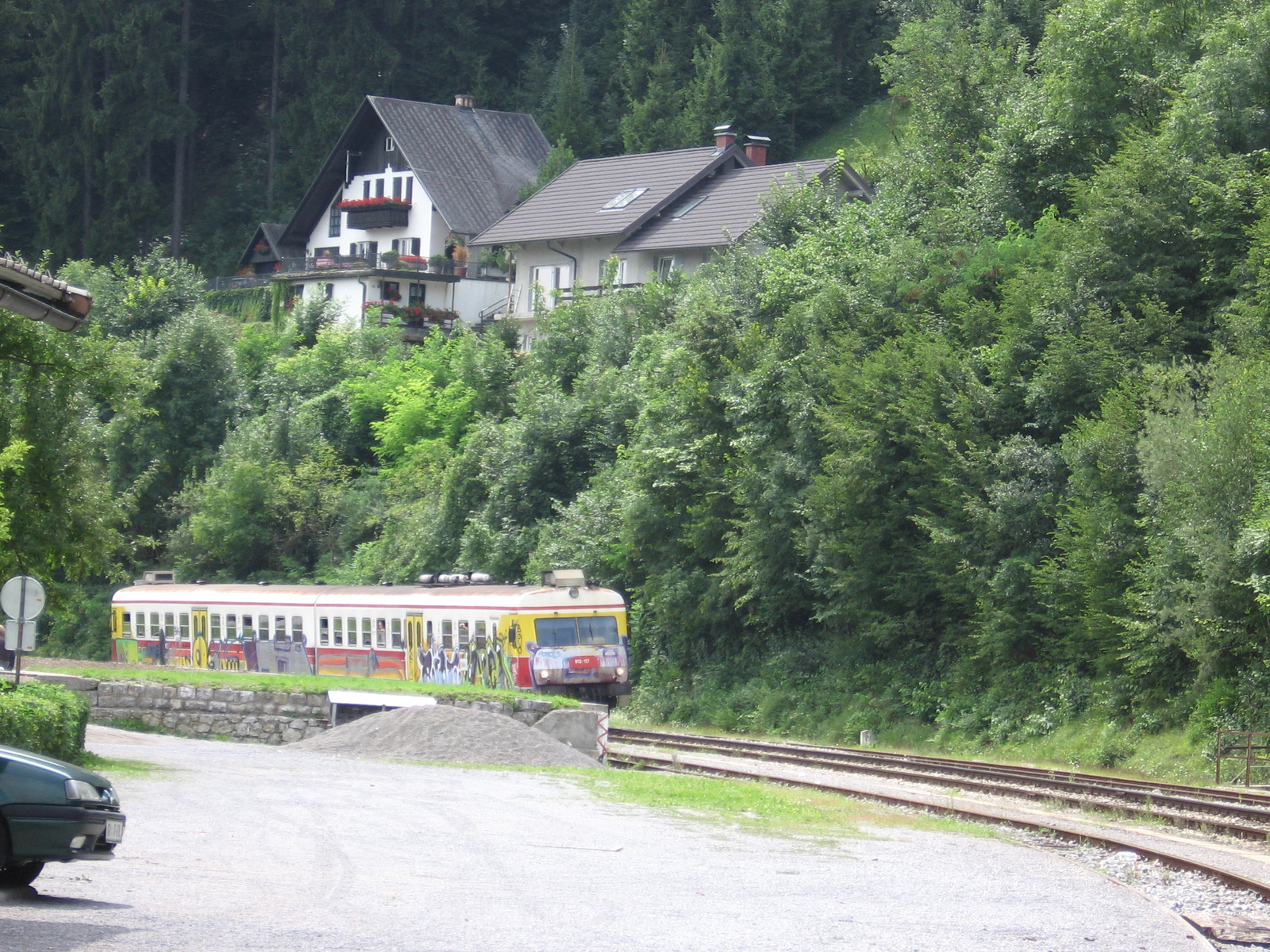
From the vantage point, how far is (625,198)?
6072 cm

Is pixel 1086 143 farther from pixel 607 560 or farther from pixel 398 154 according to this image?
pixel 398 154

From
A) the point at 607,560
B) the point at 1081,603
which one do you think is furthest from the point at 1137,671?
the point at 607,560

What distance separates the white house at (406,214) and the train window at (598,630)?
3444 centimetres

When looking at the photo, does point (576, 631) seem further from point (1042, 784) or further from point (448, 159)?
point (448, 159)

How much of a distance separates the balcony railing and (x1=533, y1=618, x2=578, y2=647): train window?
37.0m

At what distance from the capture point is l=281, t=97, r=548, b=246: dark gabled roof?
232ft

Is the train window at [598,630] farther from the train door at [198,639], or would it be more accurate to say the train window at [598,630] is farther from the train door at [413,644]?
the train door at [198,639]

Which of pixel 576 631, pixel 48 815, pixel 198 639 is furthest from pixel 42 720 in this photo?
pixel 198 639

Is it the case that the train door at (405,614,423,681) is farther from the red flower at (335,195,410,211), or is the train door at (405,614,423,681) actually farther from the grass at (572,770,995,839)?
the red flower at (335,195,410,211)

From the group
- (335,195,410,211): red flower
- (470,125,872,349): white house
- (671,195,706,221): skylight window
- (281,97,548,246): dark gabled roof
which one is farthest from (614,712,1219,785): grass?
(335,195,410,211): red flower

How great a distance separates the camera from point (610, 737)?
1207 inches

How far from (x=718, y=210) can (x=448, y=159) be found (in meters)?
19.4

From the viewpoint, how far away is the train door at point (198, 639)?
39.4m

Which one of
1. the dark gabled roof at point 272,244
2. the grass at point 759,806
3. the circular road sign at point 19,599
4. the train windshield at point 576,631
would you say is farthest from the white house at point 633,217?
the circular road sign at point 19,599
